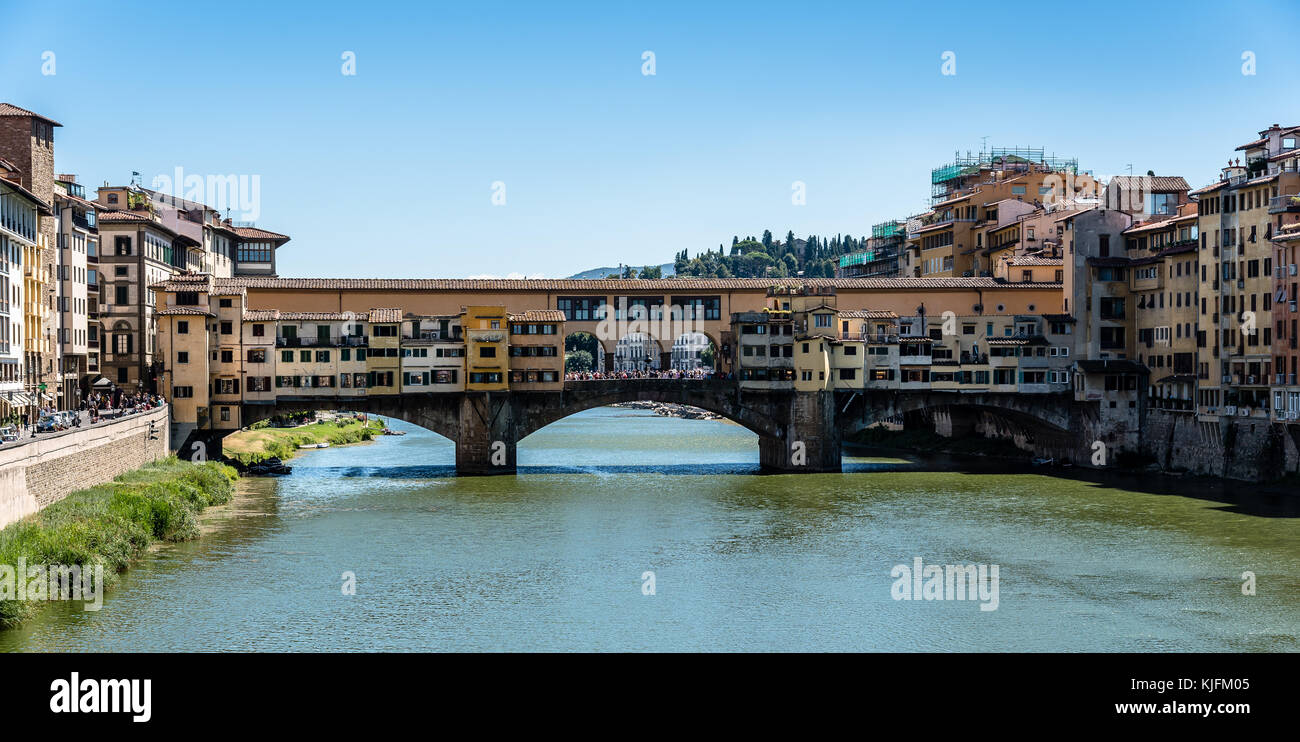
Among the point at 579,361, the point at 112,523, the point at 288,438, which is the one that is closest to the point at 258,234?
the point at 288,438

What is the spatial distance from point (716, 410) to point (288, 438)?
29.8 m

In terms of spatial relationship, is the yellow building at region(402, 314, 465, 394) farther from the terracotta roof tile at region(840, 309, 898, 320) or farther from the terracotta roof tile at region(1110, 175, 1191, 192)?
the terracotta roof tile at region(1110, 175, 1191, 192)

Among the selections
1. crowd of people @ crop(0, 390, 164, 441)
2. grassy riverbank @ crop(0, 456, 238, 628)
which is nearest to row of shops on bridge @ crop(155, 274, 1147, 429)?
crowd of people @ crop(0, 390, 164, 441)

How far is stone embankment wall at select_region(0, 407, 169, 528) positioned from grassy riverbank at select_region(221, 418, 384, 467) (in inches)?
574

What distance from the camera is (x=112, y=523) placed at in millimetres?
34312

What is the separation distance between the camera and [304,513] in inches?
1790

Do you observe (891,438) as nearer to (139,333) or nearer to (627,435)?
(627,435)

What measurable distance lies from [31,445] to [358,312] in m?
28.8

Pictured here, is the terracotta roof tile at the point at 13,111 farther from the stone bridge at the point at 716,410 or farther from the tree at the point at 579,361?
the tree at the point at 579,361

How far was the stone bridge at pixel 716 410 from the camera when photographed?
58250 millimetres

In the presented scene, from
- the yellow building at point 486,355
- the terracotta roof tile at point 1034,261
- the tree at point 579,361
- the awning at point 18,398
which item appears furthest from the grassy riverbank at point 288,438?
the tree at point 579,361

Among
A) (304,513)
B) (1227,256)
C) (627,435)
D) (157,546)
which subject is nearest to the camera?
(157,546)

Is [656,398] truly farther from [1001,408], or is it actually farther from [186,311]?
[186,311]

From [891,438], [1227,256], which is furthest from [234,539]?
[891,438]
